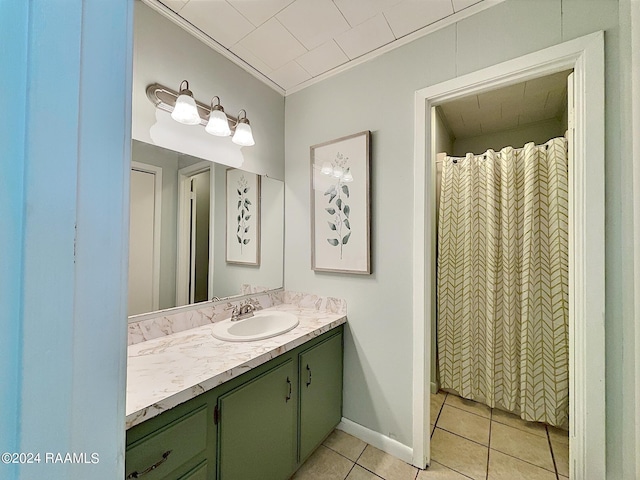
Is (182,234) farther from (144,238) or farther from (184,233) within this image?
(144,238)

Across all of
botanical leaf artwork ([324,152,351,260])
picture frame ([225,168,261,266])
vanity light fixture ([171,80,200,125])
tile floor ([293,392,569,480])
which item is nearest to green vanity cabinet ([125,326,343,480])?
tile floor ([293,392,569,480])

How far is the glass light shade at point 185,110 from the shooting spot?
53.9 inches

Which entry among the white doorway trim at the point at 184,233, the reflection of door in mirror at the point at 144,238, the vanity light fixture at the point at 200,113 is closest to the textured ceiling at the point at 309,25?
the vanity light fixture at the point at 200,113

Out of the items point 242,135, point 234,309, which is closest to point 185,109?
point 242,135

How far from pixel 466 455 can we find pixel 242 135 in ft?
7.91

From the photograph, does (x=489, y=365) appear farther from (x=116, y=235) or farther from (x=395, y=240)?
(x=116, y=235)

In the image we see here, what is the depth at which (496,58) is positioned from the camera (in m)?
1.31

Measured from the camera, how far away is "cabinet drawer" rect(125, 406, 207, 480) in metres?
0.78

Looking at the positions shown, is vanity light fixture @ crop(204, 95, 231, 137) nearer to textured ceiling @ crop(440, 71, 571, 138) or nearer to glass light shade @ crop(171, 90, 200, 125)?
glass light shade @ crop(171, 90, 200, 125)

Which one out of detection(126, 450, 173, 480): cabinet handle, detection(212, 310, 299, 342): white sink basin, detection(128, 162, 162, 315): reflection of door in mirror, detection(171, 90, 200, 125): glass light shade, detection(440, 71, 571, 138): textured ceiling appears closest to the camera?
detection(126, 450, 173, 480): cabinet handle

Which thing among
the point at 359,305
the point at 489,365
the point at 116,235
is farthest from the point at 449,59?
the point at 489,365

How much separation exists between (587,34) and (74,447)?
6.61ft

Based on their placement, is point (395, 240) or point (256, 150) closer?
point (395, 240)

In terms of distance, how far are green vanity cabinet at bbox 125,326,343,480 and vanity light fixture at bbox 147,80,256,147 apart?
1.31 metres
